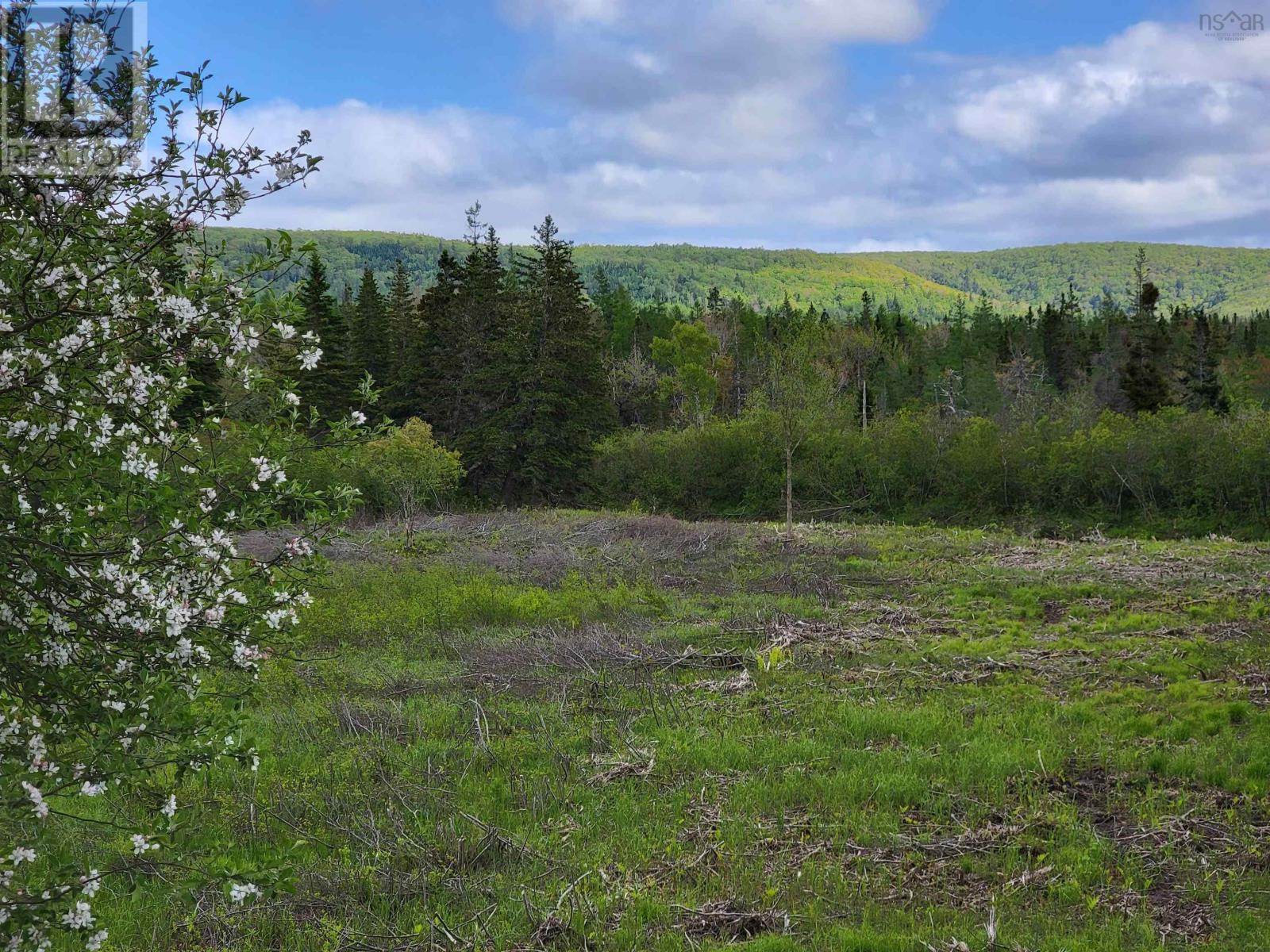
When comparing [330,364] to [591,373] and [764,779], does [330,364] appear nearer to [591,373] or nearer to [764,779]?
[591,373]

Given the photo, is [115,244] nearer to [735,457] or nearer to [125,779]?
[125,779]

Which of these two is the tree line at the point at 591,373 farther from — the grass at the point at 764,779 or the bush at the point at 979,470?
the grass at the point at 764,779

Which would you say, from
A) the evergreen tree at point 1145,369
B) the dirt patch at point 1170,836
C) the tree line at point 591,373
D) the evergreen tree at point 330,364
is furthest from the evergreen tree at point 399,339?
the evergreen tree at point 1145,369

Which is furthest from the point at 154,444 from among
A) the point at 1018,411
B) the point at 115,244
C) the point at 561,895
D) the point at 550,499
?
the point at 1018,411

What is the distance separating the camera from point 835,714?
30.3 ft

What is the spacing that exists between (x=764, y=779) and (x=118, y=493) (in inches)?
224

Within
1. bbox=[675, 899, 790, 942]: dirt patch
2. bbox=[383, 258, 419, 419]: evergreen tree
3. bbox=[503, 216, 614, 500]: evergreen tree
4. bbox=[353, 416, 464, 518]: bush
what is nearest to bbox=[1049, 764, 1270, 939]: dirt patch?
bbox=[675, 899, 790, 942]: dirt patch

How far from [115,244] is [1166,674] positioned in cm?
1127

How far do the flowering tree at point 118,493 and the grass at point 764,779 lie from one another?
0.66 m

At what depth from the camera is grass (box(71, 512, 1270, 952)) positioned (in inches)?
214

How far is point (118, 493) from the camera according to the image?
4.07 m

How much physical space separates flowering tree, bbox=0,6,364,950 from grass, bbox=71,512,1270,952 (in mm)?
662

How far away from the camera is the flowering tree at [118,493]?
3.42 meters
